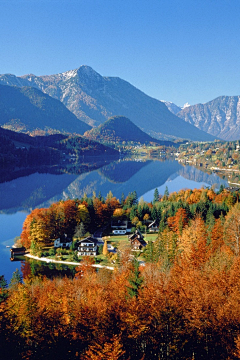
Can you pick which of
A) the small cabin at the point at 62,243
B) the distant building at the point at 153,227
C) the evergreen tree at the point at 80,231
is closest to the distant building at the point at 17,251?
the small cabin at the point at 62,243

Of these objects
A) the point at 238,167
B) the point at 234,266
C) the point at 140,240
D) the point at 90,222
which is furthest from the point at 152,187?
the point at 234,266

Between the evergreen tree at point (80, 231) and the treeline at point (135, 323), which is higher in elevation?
the treeline at point (135, 323)

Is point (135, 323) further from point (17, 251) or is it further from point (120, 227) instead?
point (120, 227)

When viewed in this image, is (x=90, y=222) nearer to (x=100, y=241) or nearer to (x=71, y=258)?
(x=100, y=241)

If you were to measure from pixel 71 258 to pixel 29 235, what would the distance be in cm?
1005

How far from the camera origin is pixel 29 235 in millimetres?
50375

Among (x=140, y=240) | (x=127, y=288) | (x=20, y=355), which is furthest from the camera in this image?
(x=140, y=240)

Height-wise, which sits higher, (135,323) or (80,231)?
(135,323)

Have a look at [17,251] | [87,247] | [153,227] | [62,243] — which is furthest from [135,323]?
[153,227]

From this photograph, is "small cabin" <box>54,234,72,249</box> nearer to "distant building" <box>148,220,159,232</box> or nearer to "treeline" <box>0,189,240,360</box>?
"distant building" <box>148,220,159,232</box>

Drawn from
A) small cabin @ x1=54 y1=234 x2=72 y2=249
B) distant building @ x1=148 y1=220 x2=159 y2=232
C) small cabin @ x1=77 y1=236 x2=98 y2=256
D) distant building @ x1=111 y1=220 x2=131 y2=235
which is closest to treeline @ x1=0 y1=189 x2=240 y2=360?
small cabin @ x1=77 y1=236 x2=98 y2=256

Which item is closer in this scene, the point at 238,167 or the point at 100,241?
the point at 100,241

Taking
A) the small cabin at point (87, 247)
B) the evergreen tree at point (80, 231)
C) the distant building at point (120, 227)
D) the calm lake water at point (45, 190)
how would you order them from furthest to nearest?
the calm lake water at point (45, 190)
the distant building at point (120, 227)
the evergreen tree at point (80, 231)
the small cabin at point (87, 247)

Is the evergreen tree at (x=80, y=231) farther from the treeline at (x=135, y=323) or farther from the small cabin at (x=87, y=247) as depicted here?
the treeline at (x=135, y=323)
